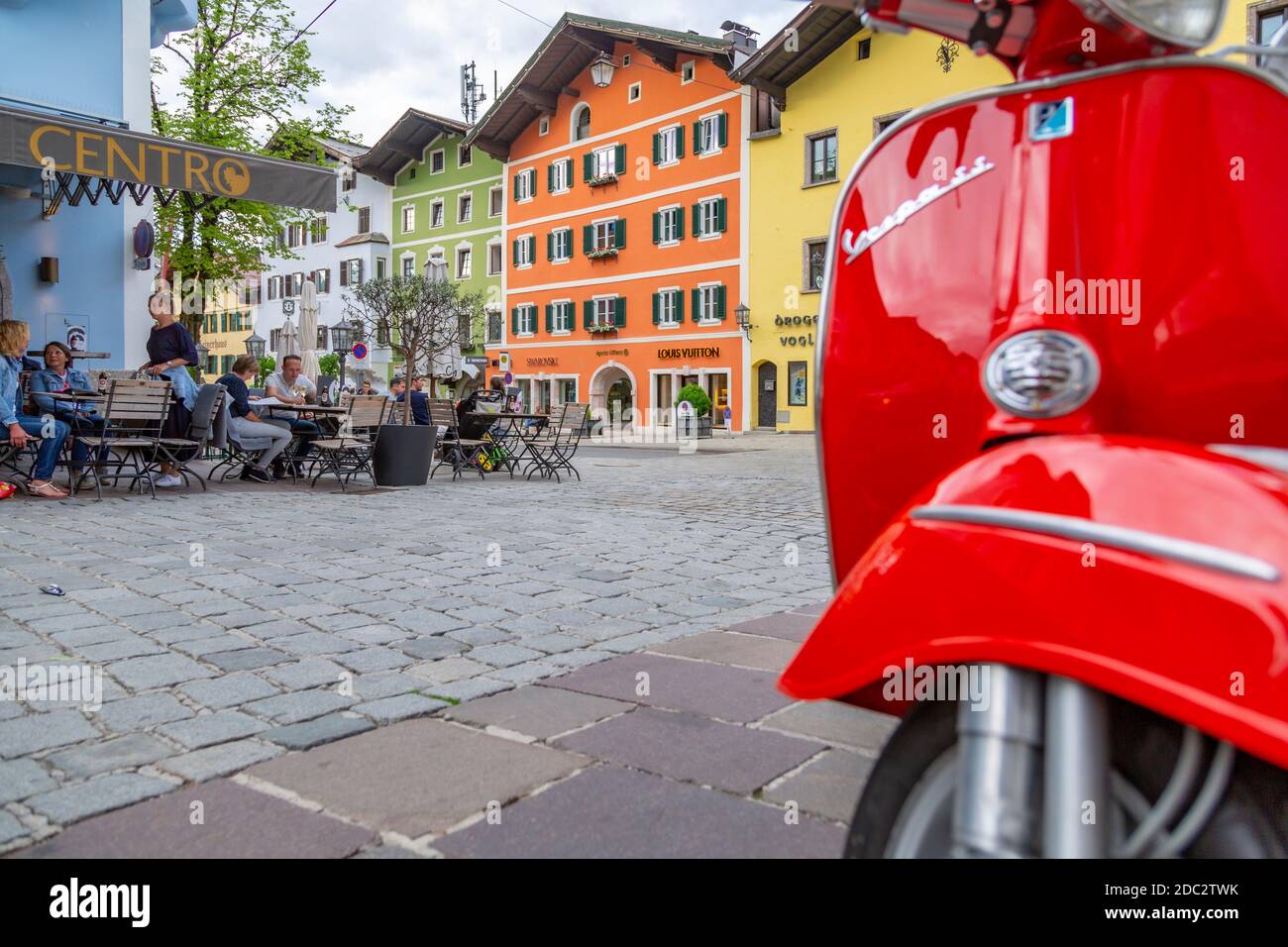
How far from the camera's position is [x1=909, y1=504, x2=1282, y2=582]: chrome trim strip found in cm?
90

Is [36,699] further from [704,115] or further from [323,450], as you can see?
[704,115]

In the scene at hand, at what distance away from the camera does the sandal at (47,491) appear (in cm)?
859

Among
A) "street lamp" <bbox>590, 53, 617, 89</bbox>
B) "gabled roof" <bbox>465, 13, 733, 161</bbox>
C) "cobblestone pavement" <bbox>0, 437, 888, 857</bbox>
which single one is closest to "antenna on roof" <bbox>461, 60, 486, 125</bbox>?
"gabled roof" <bbox>465, 13, 733, 161</bbox>

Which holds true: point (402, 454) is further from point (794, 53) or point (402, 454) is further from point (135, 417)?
point (794, 53)

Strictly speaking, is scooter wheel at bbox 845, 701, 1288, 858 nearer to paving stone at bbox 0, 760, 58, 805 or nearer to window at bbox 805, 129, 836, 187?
paving stone at bbox 0, 760, 58, 805

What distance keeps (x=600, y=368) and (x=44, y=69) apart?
26.2m

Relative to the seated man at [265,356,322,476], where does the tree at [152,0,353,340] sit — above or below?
above

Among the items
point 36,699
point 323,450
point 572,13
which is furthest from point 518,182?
point 36,699

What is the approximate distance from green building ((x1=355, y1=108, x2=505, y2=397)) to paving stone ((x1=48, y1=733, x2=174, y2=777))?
40424 mm

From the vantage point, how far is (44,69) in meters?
13.7

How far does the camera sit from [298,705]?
117 inches

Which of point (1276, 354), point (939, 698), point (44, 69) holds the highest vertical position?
point (44, 69)

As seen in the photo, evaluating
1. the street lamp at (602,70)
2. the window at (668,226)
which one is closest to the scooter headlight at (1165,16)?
the window at (668,226)

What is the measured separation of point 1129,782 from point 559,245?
41.0 meters
